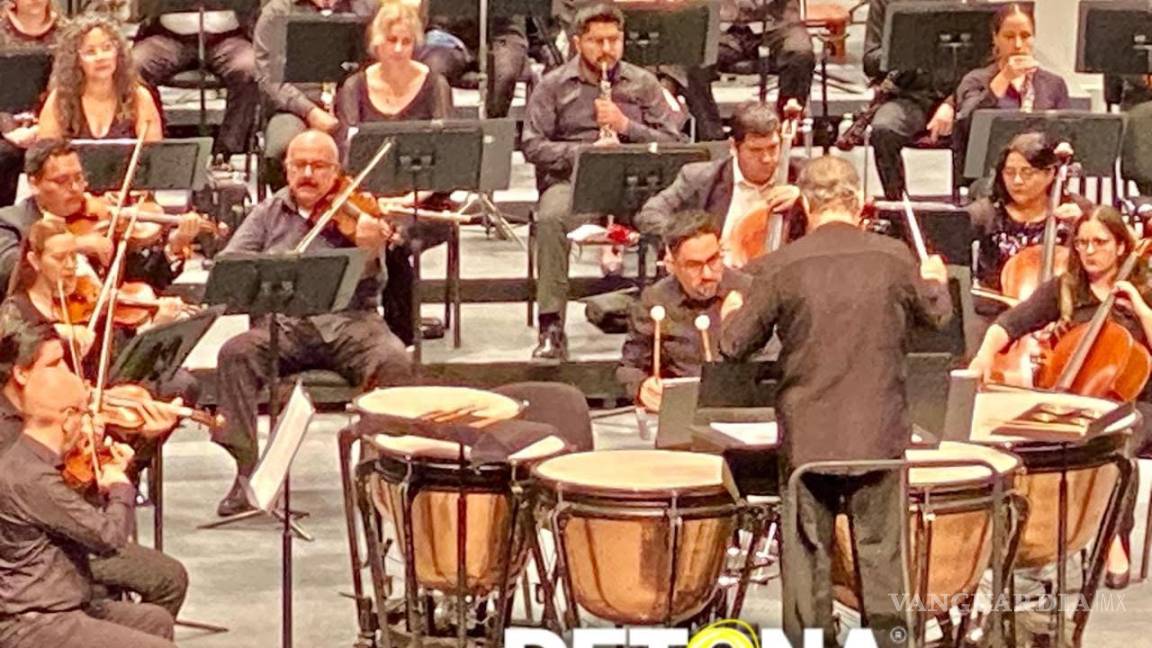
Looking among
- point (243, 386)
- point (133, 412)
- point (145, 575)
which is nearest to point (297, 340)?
point (243, 386)

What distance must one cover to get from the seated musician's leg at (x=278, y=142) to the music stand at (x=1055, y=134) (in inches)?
96.1

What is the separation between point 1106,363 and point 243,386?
264 centimetres

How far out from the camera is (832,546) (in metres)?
6.39

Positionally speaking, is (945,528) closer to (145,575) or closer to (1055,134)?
(145,575)

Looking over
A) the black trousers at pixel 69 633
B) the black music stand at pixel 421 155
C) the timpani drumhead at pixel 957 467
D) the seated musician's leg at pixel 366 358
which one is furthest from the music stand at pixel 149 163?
the timpani drumhead at pixel 957 467

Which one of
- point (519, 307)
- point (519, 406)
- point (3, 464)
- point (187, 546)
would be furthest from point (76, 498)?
point (519, 307)

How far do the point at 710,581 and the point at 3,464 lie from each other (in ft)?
5.78

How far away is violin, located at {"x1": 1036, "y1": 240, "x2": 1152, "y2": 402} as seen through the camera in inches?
289

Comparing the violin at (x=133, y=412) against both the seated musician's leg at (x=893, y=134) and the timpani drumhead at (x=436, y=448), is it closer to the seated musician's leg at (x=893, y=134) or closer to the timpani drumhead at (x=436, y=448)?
the timpani drumhead at (x=436, y=448)

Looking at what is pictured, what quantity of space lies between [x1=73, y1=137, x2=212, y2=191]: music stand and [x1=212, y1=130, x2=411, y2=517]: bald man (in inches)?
10.2

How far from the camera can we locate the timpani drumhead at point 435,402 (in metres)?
6.88

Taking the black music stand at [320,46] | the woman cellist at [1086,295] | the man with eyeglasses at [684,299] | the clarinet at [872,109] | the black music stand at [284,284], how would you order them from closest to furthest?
the black music stand at [284,284] → the woman cellist at [1086,295] → the man with eyeglasses at [684,299] → the black music stand at [320,46] → the clarinet at [872,109]

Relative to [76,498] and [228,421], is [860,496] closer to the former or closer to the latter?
[76,498]

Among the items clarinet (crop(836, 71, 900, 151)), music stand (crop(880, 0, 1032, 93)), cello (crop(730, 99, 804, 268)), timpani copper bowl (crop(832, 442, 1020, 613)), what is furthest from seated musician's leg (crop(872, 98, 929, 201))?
timpani copper bowl (crop(832, 442, 1020, 613))
